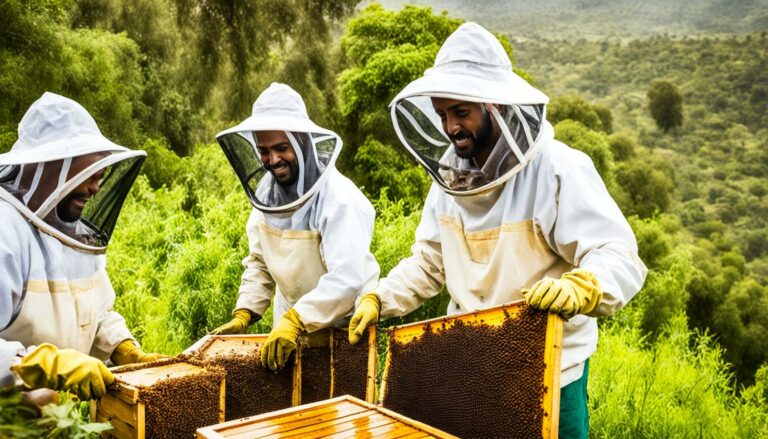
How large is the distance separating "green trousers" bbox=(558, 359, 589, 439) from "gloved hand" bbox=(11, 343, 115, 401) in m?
2.23

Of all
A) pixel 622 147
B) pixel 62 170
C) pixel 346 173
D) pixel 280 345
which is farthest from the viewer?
pixel 622 147

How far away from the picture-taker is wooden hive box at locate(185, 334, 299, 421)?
3.63m

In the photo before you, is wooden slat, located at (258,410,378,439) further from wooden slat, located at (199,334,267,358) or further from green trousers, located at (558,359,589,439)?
wooden slat, located at (199,334,267,358)

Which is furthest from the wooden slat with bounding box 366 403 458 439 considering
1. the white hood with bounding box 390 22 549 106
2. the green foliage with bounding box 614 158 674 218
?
the green foliage with bounding box 614 158 674 218

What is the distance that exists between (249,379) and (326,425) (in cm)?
112

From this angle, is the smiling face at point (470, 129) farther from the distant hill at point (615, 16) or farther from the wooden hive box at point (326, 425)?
the distant hill at point (615, 16)

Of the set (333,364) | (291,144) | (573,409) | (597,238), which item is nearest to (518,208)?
(597,238)

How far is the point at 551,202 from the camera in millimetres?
2975

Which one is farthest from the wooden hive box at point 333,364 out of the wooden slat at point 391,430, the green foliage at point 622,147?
the green foliage at point 622,147

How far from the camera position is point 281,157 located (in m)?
4.09

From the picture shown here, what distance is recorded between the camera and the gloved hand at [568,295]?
8.09 ft

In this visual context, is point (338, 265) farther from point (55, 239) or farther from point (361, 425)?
point (55, 239)

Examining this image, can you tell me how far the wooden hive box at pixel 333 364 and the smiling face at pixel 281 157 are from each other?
1043mm

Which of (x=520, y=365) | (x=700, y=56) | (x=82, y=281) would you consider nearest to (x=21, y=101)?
(x=82, y=281)
